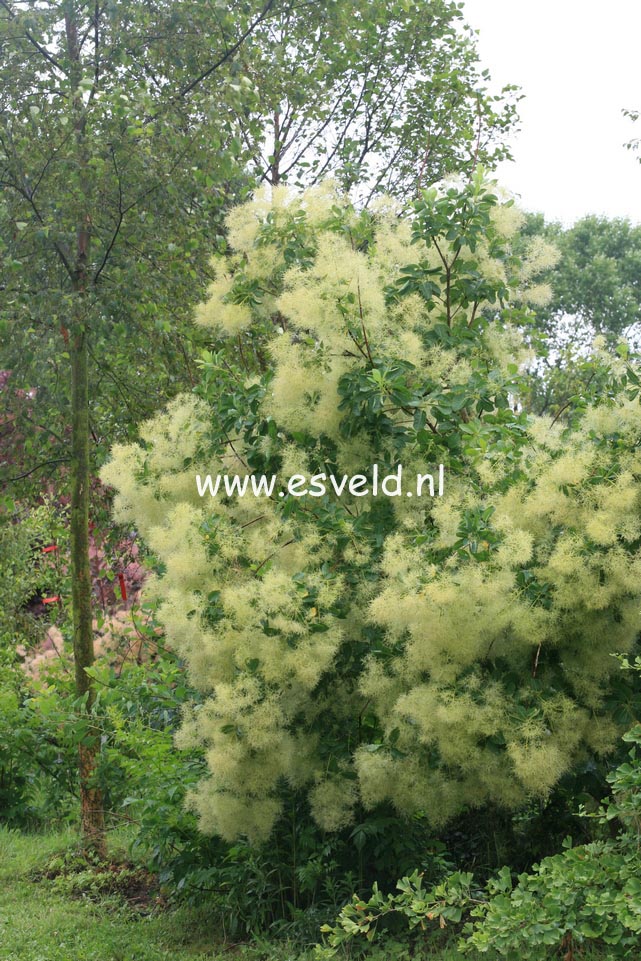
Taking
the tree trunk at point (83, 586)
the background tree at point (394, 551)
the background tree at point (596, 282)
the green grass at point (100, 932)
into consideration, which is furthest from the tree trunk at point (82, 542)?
the background tree at point (596, 282)

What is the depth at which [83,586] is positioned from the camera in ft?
18.3

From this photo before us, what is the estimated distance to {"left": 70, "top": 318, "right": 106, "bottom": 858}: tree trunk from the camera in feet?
18.1

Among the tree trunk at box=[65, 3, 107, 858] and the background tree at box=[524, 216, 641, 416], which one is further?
the background tree at box=[524, 216, 641, 416]

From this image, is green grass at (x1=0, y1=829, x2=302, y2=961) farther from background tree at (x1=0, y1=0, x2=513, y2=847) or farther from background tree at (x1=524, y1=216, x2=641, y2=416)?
background tree at (x1=524, y1=216, x2=641, y2=416)

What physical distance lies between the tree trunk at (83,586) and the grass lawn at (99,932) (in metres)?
0.40

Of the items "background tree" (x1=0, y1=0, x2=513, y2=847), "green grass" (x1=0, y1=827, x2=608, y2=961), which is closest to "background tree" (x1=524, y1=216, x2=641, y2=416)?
"background tree" (x1=0, y1=0, x2=513, y2=847)

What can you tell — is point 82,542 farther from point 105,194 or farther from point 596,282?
point 596,282

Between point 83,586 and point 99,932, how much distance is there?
181cm

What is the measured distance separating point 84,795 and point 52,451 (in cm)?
191

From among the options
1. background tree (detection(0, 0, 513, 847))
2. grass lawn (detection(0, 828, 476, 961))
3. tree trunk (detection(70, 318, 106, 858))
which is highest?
background tree (detection(0, 0, 513, 847))

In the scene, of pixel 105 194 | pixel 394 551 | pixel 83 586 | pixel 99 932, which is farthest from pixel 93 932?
pixel 105 194

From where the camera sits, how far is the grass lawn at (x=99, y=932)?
4016 millimetres

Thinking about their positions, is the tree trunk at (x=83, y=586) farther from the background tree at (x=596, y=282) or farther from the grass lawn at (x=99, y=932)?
the background tree at (x=596, y=282)

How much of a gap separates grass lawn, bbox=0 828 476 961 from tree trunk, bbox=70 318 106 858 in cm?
40
